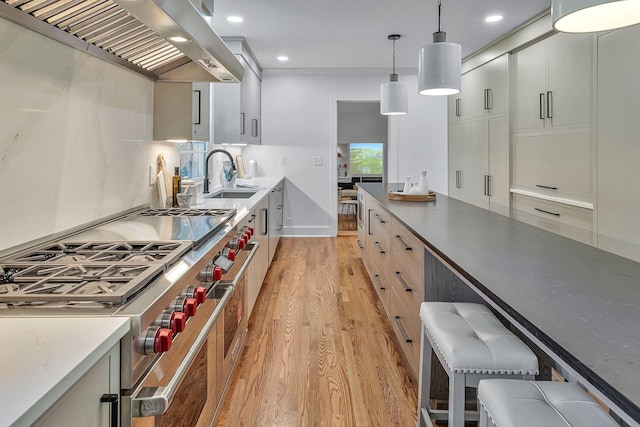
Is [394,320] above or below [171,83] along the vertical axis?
below

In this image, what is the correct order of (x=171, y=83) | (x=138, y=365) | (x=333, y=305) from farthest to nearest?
(x=333, y=305) → (x=171, y=83) → (x=138, y=365)

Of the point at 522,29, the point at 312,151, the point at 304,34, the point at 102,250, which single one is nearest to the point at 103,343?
the point at 102,250

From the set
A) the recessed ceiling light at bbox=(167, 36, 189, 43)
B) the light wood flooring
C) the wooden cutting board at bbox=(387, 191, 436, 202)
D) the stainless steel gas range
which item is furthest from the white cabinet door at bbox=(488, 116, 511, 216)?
the recessed ceiling light at bbox=(167, 36, 189, 43)

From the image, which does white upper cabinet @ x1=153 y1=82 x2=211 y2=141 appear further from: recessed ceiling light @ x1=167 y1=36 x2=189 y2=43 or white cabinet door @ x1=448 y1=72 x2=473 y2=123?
white cabinet door @ x1=448 y1=72 x2=473 y2=123

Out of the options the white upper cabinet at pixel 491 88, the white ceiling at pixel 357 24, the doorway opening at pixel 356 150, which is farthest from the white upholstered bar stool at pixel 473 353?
the doorway opening at pixel 356 150

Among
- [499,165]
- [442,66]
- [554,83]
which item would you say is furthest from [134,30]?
[499,165]

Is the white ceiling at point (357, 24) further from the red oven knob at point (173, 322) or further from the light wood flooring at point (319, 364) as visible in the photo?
the red oven knob at point (173, 322)

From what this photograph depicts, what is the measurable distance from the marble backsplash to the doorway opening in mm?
5308

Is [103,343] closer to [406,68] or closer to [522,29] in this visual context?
[522,29]

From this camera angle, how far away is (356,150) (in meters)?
10.1

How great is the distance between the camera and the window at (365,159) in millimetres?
10109

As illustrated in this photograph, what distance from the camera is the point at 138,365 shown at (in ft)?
3.06

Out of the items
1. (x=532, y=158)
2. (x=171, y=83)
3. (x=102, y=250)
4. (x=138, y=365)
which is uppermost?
(x=171, y=83)

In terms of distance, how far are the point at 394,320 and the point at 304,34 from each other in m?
3.18
